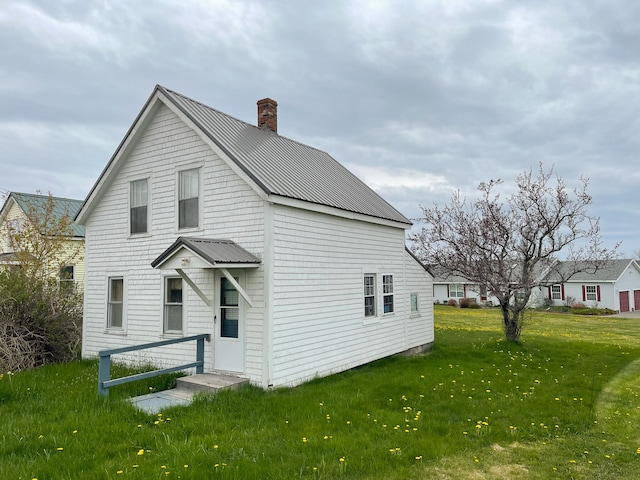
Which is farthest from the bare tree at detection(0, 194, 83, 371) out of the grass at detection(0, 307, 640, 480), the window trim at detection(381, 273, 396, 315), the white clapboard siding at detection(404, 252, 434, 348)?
the white clapboard siding at detection(404, 252, 434, 348)

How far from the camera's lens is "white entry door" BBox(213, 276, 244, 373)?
32.3 feet

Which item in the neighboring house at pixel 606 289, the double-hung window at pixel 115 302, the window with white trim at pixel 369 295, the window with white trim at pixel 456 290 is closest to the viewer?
the double-hung window at pixel 115 302

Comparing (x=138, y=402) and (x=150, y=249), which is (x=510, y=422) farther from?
(x=150, y=249)

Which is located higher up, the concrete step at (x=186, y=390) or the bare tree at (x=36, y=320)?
the bare tree at (x=36, y=320)

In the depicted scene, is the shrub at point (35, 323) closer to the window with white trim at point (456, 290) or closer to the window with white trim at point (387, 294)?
the window with white trim at point (387, 294)

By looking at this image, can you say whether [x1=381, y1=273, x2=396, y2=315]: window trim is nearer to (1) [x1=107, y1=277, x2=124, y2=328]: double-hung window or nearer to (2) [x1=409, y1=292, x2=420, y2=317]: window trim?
(2) [x1=409, y1=292, x2=420, y2=317]: window trim

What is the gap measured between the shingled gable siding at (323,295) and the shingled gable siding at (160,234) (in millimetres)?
512

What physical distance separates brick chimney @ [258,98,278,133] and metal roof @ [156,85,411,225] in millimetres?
395

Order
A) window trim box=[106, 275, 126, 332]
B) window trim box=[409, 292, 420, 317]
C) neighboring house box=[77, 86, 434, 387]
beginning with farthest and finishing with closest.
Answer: window trim box=[409, 292, 420, 317] → window trim box=[106, 275, 126, 332] → neighboring house box=[77, 86, 434, 387]

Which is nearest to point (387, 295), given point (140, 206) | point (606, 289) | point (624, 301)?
point (140, 206)

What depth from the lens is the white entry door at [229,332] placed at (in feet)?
32.3

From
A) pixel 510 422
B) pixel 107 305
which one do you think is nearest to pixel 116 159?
pixel 107 305

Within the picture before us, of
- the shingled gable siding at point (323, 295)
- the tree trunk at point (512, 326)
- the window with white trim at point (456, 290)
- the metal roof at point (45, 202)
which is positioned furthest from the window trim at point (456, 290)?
the shingled gable siding at point (323, 295)

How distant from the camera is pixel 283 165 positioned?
12.1 m
